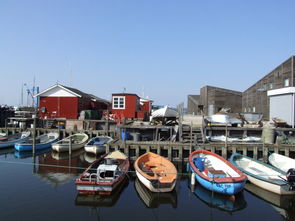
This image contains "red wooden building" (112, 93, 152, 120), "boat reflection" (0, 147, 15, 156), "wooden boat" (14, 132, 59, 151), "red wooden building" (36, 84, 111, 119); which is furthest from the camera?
"red wooden building" (36, 84, 111, 119)

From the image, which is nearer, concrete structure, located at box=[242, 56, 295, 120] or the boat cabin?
the boat cabin

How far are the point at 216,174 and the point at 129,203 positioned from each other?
4.99 metres

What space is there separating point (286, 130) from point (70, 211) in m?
20.4

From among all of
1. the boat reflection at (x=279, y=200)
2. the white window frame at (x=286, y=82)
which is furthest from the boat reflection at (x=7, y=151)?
the white window frame at (x=286, y=82)

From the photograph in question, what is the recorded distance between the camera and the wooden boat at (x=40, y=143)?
21703 mm

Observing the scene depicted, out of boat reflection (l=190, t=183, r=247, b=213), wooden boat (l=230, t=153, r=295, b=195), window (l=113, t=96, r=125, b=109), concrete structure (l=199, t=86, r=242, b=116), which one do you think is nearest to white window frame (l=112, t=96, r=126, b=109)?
window (l=113, t=96, r=125, b=109)

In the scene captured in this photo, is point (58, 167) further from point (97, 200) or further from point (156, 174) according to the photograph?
point (156, 174)

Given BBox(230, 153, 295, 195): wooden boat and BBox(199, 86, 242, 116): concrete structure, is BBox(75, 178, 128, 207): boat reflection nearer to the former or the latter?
BBox(230, 153, 295, 195): wooden boat

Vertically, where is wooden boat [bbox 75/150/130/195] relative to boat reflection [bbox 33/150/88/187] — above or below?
above

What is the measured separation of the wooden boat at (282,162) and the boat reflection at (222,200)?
5.16 meters

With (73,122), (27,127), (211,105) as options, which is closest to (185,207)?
(73,122)

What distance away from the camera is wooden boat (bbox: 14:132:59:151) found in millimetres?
21703

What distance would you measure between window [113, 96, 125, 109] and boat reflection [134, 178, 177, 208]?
20.7m

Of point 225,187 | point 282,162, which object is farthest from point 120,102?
point 225,187
